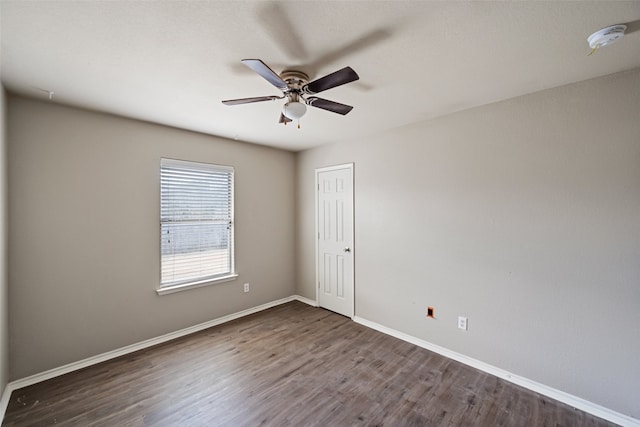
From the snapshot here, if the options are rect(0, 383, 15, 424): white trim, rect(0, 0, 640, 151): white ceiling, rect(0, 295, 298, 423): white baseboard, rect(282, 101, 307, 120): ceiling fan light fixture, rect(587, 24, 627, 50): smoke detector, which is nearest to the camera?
rect(0, 0, 640, 151): white ceiling

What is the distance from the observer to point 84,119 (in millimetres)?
2549

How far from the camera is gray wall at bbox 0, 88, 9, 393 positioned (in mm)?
2016

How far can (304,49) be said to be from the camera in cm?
164

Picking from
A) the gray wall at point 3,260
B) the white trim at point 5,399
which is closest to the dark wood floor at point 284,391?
the white trim at point 5,399

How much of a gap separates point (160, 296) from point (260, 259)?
137cm

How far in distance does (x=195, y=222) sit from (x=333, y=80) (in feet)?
8.42

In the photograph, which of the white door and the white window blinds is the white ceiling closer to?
the white window blinds

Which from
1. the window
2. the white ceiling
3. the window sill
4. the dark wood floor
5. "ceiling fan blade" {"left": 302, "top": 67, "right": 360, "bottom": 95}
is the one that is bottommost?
the dark wood floor

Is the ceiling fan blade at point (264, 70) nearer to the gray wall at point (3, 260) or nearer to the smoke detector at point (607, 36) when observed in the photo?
the smoke detector at point (607, 36)

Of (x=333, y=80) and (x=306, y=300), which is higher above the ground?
(x=333, y=80)

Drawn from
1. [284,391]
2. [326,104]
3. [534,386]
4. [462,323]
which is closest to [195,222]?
[284,391]

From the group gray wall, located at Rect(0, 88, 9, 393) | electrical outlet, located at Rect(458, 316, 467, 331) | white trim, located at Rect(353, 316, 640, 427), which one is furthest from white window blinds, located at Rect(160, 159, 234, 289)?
electrical outlet, located at Rect(458, 316, 467, 331)

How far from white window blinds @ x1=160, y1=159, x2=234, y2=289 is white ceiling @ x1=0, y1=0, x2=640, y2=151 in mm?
928

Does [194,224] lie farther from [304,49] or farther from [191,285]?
[304,49]
